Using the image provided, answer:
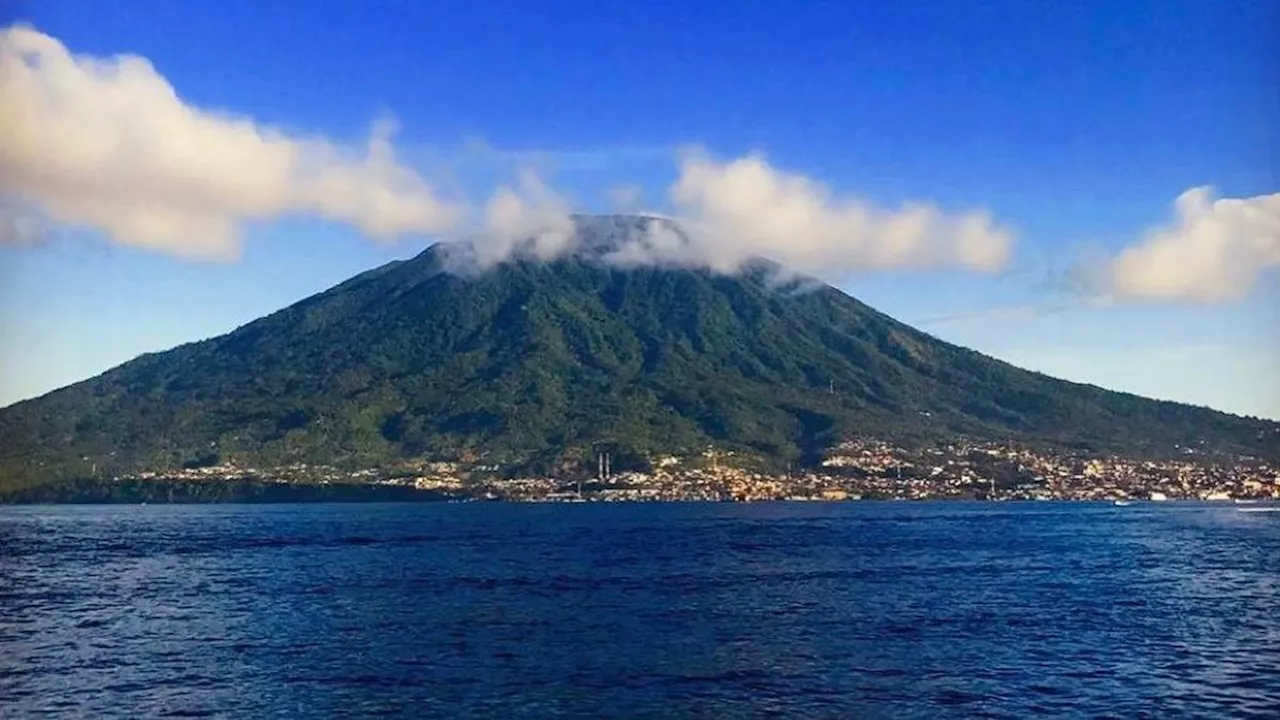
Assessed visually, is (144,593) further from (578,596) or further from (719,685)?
(719,685)

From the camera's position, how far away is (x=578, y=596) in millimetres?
75312

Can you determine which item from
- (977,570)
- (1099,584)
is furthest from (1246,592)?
(977,570)

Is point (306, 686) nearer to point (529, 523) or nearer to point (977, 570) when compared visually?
point (977, 570)

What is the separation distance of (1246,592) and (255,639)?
60534mm

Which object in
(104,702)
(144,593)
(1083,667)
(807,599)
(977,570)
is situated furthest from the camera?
(977,570)

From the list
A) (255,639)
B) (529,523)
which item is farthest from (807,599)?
(529,523)

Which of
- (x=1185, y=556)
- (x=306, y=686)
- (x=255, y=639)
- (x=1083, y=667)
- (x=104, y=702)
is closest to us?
(x=104, y=702)

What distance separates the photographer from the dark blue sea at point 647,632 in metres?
42.3

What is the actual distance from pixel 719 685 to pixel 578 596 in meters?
31.2

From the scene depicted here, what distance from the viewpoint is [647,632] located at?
193ft

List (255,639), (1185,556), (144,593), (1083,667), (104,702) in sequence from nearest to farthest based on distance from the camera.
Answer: (104,702) → (1083,667) → (255,639) → (144,593) → (1185,556)

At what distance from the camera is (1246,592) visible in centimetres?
7519

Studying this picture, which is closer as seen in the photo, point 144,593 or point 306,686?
point 306,686

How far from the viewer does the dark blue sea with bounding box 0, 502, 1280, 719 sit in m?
42.3
